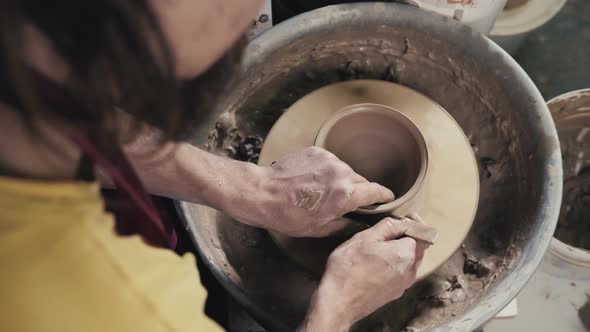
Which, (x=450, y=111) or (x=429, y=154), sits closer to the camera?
(x=429, y=154)

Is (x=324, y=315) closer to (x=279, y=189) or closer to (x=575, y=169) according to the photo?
(x=279, y=189)

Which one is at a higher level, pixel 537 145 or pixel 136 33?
pixel 136 33

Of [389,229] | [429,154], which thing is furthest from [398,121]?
[389,229]

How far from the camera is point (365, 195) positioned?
107 centimetres

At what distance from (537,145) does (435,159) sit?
23 centimetres

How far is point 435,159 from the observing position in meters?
1.27

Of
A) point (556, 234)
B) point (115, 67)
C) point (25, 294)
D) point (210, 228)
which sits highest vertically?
point (115, 67)

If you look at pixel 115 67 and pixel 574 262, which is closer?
pixel 115 67

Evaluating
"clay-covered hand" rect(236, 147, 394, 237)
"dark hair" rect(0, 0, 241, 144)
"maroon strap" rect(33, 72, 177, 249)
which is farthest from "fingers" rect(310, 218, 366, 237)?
"dark hair" rect(0, 0, 241, 144)

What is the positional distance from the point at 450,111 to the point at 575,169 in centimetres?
64

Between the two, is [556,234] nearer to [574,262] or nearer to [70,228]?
[574,262]

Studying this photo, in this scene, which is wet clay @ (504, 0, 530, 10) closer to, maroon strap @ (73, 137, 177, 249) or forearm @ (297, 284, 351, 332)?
forearm @ (297, 284, 351, 332)

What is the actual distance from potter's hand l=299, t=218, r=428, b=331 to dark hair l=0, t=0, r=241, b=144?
581 millimetres

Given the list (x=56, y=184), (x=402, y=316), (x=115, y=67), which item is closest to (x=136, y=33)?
(x=115, y=67)
